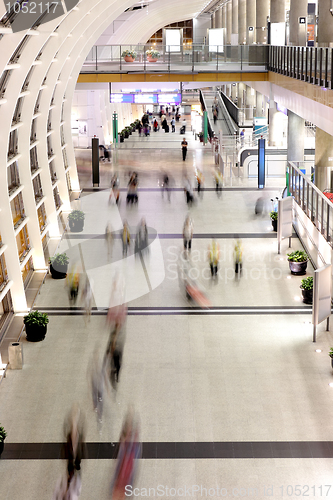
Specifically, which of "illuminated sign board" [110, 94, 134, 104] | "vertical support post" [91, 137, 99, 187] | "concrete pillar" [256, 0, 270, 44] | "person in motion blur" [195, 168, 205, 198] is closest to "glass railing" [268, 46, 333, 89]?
"person in motion blur" [195, 168, 205, 198]

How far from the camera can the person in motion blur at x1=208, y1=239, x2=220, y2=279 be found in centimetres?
1716

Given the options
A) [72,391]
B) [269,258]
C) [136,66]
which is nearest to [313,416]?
[72,391]

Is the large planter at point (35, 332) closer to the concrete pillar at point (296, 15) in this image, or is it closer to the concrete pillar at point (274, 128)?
the concrete pillar at point (296, 15)

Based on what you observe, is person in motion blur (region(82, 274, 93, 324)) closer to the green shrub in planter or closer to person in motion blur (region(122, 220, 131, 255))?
person in motion blur (region(122, 220, 131, 255))

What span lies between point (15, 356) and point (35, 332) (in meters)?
1.19

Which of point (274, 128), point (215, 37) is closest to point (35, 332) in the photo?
point (274, 128)

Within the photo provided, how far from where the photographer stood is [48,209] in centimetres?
2025

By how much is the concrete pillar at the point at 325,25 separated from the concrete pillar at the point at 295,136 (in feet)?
15.9

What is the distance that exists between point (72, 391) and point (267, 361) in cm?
373

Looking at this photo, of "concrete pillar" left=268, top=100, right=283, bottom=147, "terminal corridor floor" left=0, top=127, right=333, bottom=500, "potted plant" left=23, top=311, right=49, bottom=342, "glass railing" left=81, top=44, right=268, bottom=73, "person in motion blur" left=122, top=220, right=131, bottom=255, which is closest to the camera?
"terminal corridor floor" left=0, top=127, right=333, bottom=500

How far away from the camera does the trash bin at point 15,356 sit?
39.7ft

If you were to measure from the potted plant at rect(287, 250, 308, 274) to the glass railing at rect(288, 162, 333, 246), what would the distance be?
0.85 m

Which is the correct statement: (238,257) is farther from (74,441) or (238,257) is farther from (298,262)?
(74,441)

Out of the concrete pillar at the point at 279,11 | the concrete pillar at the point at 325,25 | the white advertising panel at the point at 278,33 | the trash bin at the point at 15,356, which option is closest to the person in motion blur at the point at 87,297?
the trash bin at the point at 15,356
